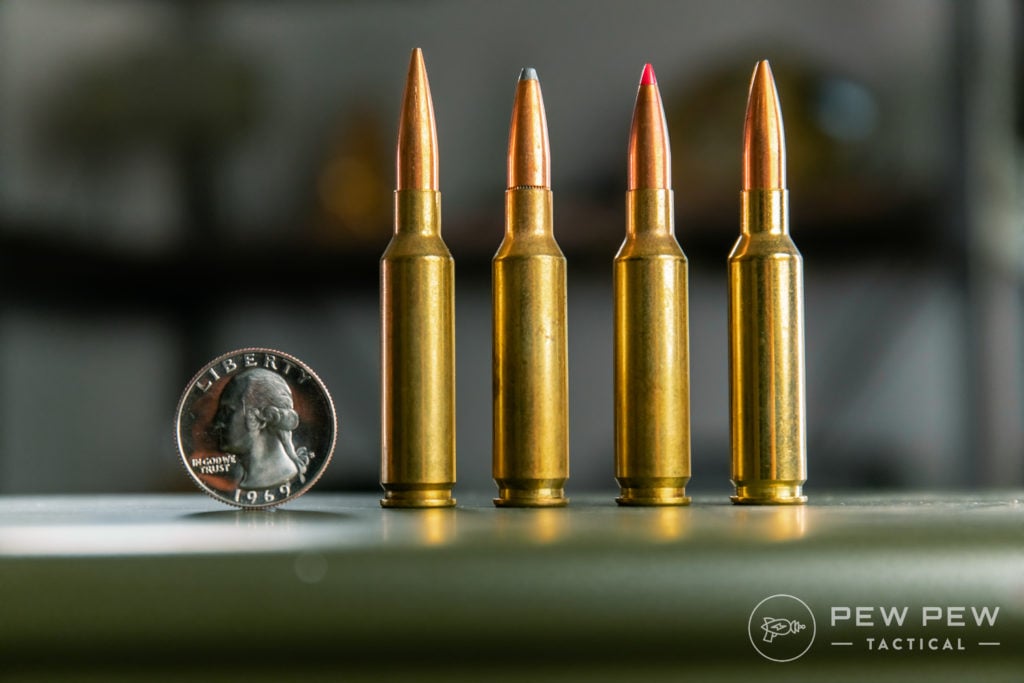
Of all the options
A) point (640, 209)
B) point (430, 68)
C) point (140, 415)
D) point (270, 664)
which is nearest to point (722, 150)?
point (430, 68)

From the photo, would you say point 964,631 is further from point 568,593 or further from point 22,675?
point 22,675

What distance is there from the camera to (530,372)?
0.85m

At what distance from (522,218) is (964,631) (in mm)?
421

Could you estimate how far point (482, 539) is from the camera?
66 centimetres

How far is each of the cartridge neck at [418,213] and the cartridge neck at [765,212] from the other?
24 centimetres

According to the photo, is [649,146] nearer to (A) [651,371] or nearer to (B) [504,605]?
(A) [651,371]

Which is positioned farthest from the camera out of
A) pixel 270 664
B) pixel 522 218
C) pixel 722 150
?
pixel 722 150

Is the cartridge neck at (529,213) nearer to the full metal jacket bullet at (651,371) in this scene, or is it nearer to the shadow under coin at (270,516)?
the full metal jacket bullet at (651,371)

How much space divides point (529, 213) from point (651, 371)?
149 millimetres

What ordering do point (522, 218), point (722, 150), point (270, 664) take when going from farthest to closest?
point (722, 150)
point (522, 218)
point (270, 664)

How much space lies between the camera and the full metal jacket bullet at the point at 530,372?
0.85 m

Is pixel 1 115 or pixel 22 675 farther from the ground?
pixel 1 115

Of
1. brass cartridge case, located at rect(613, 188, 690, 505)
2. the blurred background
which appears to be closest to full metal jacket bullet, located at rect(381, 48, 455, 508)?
brass cartridge case, located at rect(613, 188, 690, 505)

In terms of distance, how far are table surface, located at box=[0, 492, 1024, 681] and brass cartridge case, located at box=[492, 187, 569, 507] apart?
0.19 m
